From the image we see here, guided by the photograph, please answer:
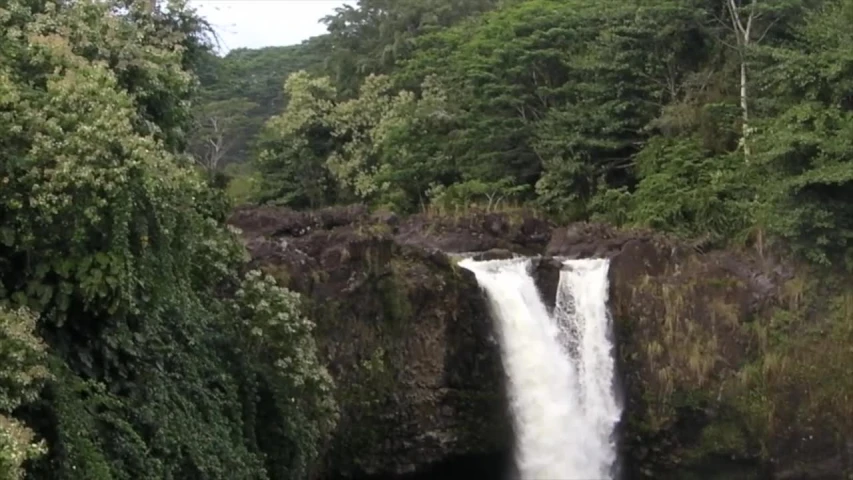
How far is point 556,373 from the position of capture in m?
17.6

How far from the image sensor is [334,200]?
34000mm

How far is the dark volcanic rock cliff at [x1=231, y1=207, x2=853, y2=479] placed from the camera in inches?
620

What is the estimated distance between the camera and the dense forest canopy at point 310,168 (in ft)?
25.0

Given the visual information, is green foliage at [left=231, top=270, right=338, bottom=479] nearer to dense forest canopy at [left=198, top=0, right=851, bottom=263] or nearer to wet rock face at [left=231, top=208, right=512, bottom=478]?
wet rock face at [left=231, top=208, right=512, bottom=478]

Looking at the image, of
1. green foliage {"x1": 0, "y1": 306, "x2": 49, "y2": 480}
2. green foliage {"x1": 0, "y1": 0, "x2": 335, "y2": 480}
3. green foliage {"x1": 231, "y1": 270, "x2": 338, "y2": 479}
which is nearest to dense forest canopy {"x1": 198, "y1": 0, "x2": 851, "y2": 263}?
green foliage {"x1": 231, "y1": 270, "x2": 338, "y2": 479}

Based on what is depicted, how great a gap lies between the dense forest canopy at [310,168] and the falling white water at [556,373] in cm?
286

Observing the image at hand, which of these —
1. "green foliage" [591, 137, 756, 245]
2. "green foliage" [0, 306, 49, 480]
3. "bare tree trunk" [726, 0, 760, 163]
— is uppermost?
"bare tree trunk" [726, 0, 760, 163]

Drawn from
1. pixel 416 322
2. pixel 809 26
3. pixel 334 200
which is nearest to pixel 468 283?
pixel 416 322

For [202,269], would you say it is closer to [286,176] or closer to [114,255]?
[114,255]

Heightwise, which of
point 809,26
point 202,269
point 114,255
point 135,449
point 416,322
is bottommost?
point 416,322

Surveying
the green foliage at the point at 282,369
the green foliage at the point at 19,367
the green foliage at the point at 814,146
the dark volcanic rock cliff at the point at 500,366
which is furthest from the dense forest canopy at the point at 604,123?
the green foliage at the point at 19,367

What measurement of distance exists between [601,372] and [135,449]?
36.1ft

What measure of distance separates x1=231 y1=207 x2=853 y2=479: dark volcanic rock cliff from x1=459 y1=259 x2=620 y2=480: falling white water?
275 mm

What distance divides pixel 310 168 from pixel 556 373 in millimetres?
17412
